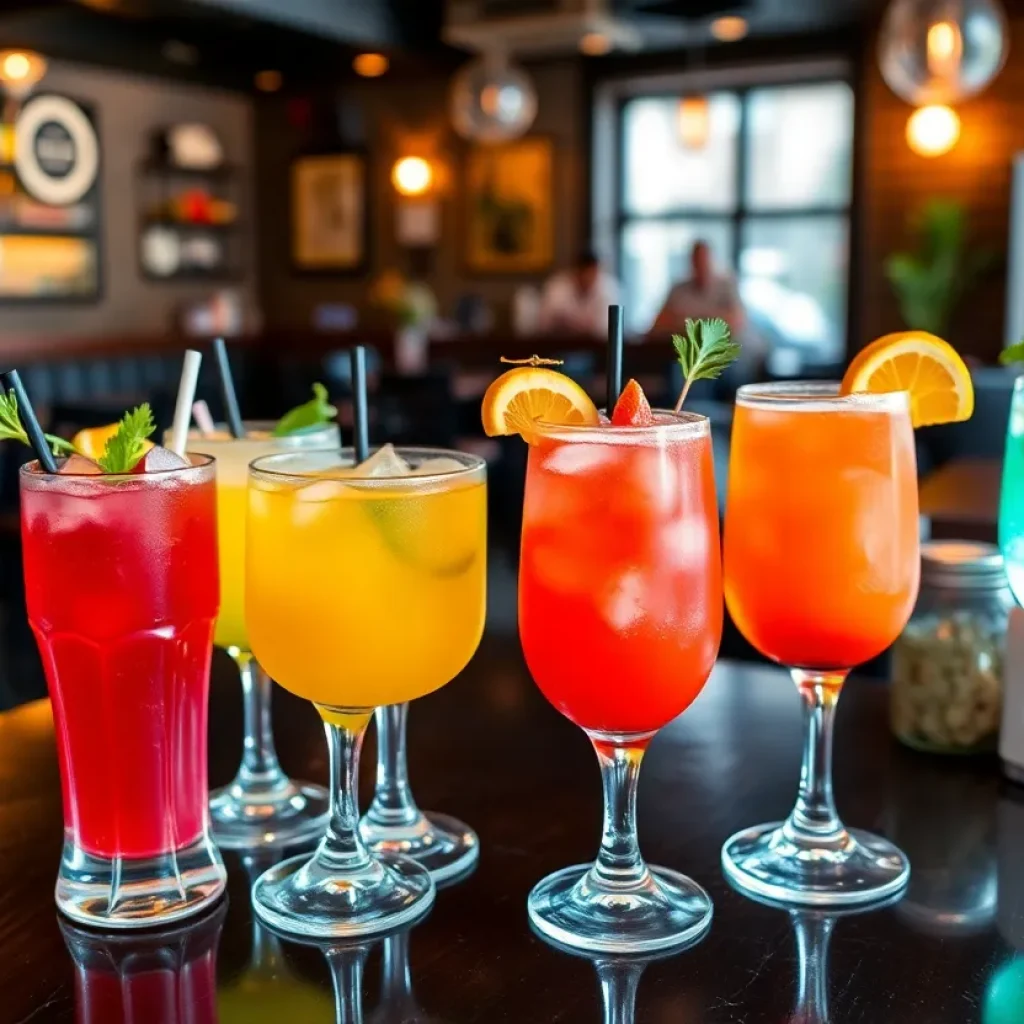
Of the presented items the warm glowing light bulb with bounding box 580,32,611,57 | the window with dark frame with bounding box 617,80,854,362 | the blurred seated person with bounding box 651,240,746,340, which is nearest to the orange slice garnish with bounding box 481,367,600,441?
the blurred seated person with bounding box 651,240,746,340

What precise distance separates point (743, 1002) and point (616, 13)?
793 cm

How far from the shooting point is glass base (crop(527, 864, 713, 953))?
864 mm

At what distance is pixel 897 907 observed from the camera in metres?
0.92

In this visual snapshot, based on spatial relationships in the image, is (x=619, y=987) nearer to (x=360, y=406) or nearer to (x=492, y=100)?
(x=360, y=406)

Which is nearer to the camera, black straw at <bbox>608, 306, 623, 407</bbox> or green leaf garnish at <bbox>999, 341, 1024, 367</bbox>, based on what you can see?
black straw at <bbox>608, 306, 623, 407</bbox>

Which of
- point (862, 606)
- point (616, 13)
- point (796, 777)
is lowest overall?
point (796, 777)

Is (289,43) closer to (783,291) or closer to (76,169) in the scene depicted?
(76,169)

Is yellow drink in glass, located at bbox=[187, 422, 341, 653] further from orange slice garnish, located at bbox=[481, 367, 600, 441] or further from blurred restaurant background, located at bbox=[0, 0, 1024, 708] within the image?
blurred restaurant background, located at bbox=[0, 0, 1024, 708]

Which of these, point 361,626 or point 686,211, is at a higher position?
point 686,211

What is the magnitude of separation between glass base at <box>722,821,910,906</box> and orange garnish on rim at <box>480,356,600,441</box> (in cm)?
36

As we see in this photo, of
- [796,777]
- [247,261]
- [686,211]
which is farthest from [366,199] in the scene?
[796,777]

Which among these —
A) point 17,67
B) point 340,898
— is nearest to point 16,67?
point 17,67

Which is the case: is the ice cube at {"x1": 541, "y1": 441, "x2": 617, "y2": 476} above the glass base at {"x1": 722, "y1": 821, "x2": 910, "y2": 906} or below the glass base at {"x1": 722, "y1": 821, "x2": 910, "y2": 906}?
above

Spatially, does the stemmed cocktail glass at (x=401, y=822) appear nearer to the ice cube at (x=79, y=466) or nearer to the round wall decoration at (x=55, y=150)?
the ice cube at (x=79, y=466)
